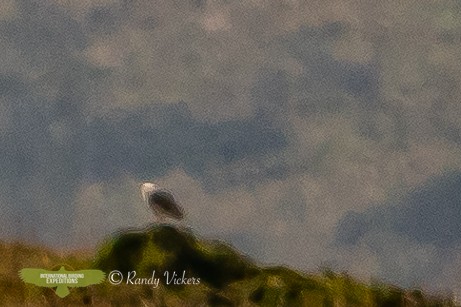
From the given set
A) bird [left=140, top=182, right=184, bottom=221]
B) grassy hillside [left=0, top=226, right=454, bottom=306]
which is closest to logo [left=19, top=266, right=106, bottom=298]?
grassy hillside [left=0, top=226, right=454, bottom=306]

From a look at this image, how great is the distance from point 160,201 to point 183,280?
21 centimetres

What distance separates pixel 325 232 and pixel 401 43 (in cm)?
54

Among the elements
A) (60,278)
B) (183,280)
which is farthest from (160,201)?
(60,278)

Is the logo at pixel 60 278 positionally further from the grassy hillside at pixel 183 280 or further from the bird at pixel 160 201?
the bird at pixel 160 201

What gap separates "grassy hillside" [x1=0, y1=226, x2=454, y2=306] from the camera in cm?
160

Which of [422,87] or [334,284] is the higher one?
[422,87]

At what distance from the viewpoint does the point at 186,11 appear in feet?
5.46

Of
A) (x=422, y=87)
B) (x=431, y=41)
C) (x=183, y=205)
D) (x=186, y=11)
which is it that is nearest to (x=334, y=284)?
(x=183, y=205)

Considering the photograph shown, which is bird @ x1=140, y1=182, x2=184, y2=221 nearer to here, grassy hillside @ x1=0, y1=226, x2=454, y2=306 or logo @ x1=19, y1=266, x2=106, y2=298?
grassy hillside @ x1=0, y1=226, x2=454, y2=306

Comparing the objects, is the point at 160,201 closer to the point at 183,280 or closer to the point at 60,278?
the point at 183,280

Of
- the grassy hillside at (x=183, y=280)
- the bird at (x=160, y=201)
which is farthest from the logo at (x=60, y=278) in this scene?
the bird at (x=160, y=201)

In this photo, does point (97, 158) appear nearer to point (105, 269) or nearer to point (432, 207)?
point (105, 269)

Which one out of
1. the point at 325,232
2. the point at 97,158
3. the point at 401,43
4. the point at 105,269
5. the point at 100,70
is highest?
the point at 401,43

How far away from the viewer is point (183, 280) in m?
1.63
